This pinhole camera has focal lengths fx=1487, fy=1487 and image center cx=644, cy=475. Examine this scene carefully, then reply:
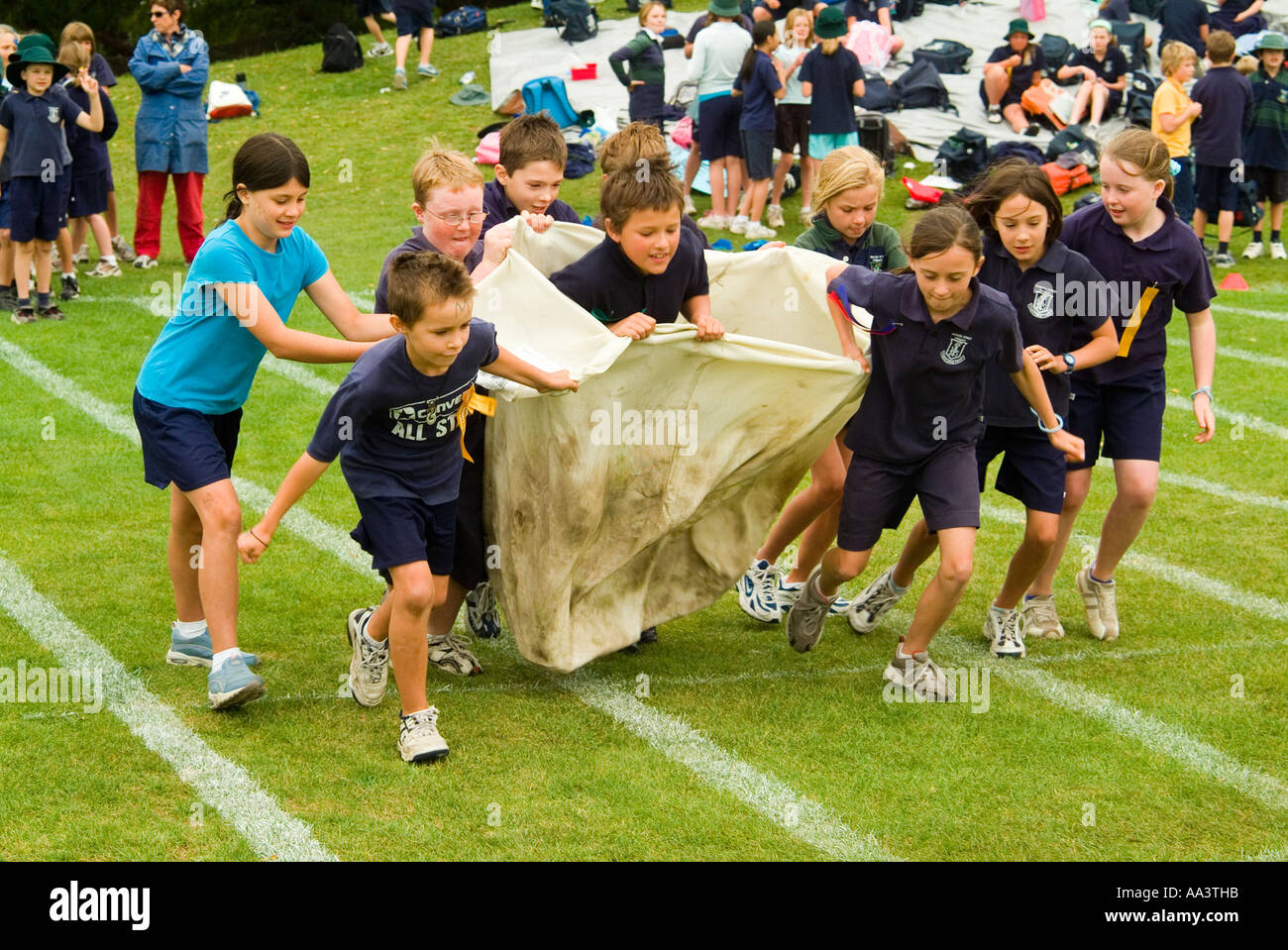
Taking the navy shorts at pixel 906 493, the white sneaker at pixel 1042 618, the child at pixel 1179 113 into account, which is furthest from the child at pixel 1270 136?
the navy shorts at pixel 906 493

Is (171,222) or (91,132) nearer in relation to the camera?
(91,132)

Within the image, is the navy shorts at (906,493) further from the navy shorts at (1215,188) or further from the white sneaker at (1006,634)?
the navy shorts at (1215,188)

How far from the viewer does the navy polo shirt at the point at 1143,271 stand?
568 centimetres

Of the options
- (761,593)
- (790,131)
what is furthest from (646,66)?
(761,593)

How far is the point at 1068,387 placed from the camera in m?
5.57

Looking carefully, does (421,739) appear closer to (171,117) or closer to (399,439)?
(399,439)

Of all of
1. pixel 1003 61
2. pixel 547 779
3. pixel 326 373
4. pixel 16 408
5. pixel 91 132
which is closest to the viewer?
pixel 547 779

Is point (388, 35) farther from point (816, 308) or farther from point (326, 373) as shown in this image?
point (816, 308)

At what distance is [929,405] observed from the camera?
5176 millimetres

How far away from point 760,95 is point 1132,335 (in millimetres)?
8428

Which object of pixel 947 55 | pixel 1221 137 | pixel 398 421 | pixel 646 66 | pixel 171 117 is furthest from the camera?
pixel 947 55

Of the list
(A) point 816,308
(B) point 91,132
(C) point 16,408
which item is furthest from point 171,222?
(A) point 816,308

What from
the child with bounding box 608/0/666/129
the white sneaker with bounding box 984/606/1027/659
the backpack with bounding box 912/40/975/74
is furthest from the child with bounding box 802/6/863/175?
the white sneaker with bounding box 984/606/1027/659

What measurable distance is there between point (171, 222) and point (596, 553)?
11.2 metres
